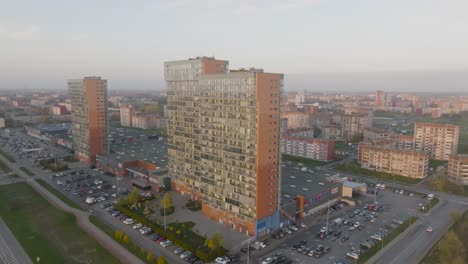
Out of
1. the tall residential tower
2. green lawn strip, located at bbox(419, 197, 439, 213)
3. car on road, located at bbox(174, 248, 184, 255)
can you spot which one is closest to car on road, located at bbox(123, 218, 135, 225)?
car on road, located at bbox(174, 248, 184, 255)

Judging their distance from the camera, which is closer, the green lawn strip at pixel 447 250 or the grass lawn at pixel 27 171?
the green lawn strip at pixel 447 250

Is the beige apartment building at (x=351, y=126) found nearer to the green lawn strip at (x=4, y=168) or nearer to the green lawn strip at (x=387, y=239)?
the green lawn strip at (x=387, y=239)

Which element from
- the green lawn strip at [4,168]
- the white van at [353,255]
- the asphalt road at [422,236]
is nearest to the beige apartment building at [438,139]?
the asphalt road at [422,236]

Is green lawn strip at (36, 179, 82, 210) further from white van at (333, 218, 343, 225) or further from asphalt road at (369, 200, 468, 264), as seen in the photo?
asphalt road at (369, 200, 468, 264)

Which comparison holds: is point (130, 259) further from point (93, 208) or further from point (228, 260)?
point (93, 208)

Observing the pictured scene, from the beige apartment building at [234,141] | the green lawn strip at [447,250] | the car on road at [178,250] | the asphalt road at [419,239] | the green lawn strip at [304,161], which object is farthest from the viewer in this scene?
the green lawn strip at [304,161]

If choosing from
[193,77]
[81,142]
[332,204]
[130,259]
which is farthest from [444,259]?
[81,142]

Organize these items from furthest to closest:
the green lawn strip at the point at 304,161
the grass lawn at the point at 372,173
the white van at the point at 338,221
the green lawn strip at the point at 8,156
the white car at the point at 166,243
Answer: the green lawn strip at the point at 304,161 → the green lawn strip at the point at 8,156 → the grass lawn at the point at 372,173 → the white van at the point at 338,221 → the white car at the point at 166,243

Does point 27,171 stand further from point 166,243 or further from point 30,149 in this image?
point 166,243
